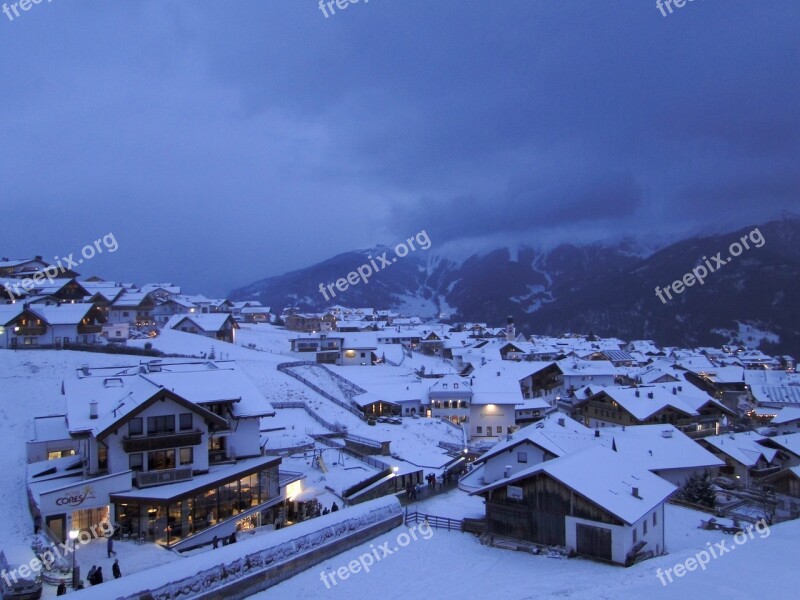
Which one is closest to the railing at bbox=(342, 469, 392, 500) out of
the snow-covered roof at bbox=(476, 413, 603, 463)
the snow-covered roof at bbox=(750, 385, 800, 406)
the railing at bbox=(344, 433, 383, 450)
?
the snow-covered roof at bbox=(476, 413, 603, 463)

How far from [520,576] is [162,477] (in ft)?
48.5

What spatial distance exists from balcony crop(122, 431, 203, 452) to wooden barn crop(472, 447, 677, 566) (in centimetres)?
1255

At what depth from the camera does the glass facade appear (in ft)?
71.3

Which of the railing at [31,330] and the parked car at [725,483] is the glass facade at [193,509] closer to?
the parked car at [725,483]

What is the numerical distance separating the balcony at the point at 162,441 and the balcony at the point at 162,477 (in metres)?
0.98

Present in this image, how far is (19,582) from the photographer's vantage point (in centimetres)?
1552

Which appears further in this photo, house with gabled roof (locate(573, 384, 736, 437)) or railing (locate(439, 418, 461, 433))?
house with gabled roof (locate(573, 384, 736, 437))

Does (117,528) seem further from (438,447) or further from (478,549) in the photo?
(438,447)

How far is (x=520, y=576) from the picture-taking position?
60.6ft

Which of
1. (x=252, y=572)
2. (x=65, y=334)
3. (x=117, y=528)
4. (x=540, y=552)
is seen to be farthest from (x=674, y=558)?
(x=65, y=334)

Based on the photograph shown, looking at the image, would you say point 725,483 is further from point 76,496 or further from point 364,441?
point 76,496

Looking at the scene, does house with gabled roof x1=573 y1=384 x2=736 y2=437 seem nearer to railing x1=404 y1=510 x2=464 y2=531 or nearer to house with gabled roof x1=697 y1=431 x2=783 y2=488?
house with gabled roof x1=697 y1=431 x2=783 y2=488

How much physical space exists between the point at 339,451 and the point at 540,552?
18707 millimetres

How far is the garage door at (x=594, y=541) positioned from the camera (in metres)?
20.2
